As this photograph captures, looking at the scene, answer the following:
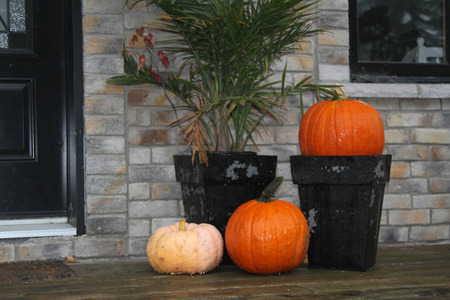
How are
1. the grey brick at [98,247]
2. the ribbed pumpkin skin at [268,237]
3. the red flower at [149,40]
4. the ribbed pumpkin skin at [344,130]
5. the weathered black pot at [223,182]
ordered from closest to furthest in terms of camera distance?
the ribbed pumpkin skin at [268,237], the ribbed pumpkin skin at [344,130], the weathered black pot at [223,182], the red flower at [149,40], the grey brick at [98,247]

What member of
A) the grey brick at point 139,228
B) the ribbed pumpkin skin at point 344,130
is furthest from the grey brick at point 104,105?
the ribbed pumpkin skin at point 344,130

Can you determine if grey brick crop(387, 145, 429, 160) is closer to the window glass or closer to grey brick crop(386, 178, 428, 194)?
grey brick crop(386, 178, 428, 194)

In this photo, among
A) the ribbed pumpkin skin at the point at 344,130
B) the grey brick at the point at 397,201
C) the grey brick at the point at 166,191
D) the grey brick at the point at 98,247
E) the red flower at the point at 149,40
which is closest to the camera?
the ribbed pumpkin skin at the point at 344,130

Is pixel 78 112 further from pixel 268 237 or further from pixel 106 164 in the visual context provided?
pixel 268 237

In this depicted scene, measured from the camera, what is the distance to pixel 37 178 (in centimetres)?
A: 320

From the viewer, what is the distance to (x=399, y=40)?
11.6ft

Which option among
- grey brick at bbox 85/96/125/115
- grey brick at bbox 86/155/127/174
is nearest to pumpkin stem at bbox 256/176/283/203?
grey brick at bbox 86/155/127/174

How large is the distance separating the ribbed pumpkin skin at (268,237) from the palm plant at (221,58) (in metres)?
0.36

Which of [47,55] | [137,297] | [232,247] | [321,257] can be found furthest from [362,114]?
[47,55]

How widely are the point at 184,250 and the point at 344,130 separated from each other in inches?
35.6

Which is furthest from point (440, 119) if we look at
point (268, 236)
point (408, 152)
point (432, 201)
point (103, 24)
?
point (103, 24)

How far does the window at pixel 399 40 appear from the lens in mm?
3412

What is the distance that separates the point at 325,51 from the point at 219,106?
0.83 meters

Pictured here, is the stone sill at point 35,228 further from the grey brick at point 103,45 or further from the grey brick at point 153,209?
the grey brick at point 103,45
